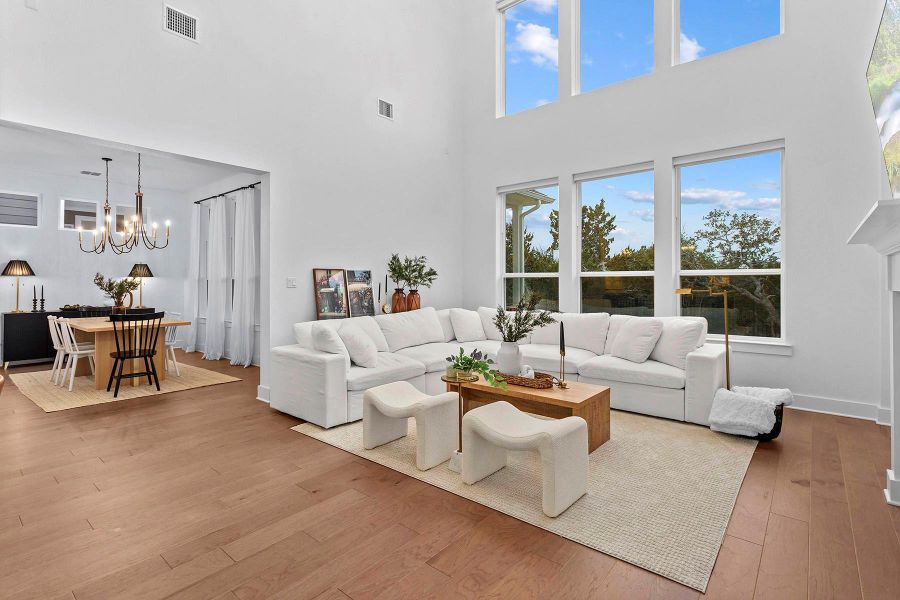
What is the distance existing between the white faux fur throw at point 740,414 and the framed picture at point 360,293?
3686mm

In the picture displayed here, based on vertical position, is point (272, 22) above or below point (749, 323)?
above

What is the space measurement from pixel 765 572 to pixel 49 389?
6.80 meters

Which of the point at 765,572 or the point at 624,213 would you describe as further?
the point at 624,213

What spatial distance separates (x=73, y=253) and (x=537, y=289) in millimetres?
7568

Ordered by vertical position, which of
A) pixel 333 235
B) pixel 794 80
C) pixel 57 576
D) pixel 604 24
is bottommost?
pixel 57 576

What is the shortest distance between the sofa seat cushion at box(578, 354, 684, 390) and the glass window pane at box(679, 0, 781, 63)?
11.5 feet

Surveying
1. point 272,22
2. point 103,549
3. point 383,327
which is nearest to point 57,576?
point 103,549

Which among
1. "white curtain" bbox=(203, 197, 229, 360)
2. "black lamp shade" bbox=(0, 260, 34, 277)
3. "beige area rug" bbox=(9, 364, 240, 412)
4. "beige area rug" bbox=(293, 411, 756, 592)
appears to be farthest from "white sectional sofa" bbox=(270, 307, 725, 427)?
"black lamp shade" bbox=(0, 260, 34, 277)

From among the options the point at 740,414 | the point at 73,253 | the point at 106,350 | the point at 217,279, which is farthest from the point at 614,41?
the point at 73,253

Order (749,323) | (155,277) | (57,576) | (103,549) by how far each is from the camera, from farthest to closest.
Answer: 1. (155,277)
2. (749,323)
3. (103,549)
4. (57,576)

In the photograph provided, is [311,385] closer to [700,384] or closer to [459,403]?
[459,403]

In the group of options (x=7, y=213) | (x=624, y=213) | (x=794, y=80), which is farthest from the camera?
(x=7, y=213)

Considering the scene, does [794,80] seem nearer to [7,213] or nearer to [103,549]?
[103,549]

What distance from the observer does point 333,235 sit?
17.6ft
